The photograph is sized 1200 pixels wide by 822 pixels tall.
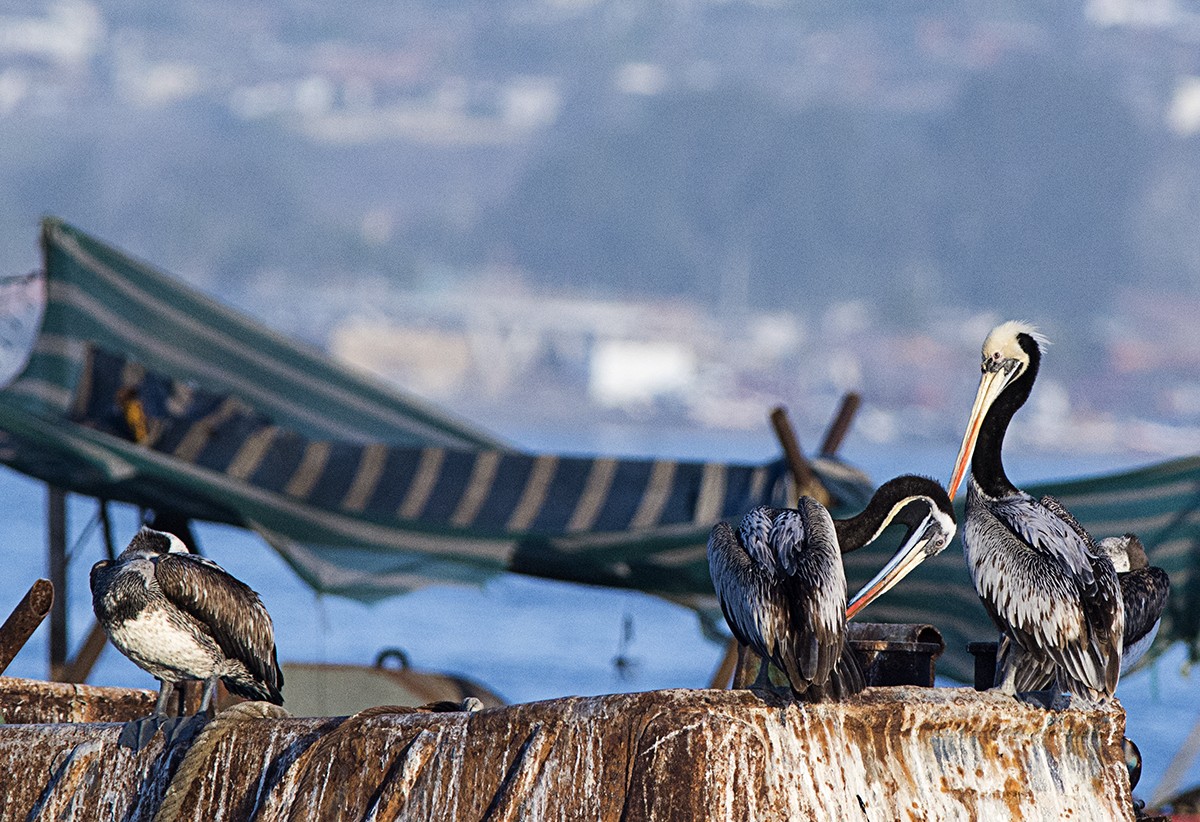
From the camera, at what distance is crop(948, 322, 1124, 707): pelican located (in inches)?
189

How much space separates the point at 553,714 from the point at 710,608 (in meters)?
6.50

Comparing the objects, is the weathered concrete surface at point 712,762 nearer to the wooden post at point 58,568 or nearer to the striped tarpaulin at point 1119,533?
the striped tarpaulin at point 1119,533

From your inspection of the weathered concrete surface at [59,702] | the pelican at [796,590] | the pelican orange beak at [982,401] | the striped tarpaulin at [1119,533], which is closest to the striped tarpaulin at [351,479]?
the striped tarpaulin at [1119,533]

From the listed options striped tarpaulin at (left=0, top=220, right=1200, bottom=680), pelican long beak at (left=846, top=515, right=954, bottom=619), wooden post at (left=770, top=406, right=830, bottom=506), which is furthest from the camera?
wooden post at (left=770, top=406, right=830, bottom=506)

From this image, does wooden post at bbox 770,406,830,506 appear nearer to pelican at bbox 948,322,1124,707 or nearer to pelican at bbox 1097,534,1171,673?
pelican at bbox 1097,534,1171,673

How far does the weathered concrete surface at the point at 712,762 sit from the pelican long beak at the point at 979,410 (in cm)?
150

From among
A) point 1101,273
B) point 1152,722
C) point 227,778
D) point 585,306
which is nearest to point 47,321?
point 227,778

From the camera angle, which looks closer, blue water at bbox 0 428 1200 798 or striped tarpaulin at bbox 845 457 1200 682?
striped tarpaulin at bbox 845 457 1200 682

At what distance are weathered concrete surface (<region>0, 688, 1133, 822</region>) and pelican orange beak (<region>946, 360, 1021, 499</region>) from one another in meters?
1.51

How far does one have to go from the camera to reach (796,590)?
4.66 m

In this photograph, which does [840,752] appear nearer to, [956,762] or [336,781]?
[956,762]

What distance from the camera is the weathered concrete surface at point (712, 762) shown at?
415 cm

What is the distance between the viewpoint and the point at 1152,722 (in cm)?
3469

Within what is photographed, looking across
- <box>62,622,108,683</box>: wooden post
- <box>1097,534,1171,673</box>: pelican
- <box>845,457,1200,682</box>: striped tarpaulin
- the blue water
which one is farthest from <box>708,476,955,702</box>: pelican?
the blue water
